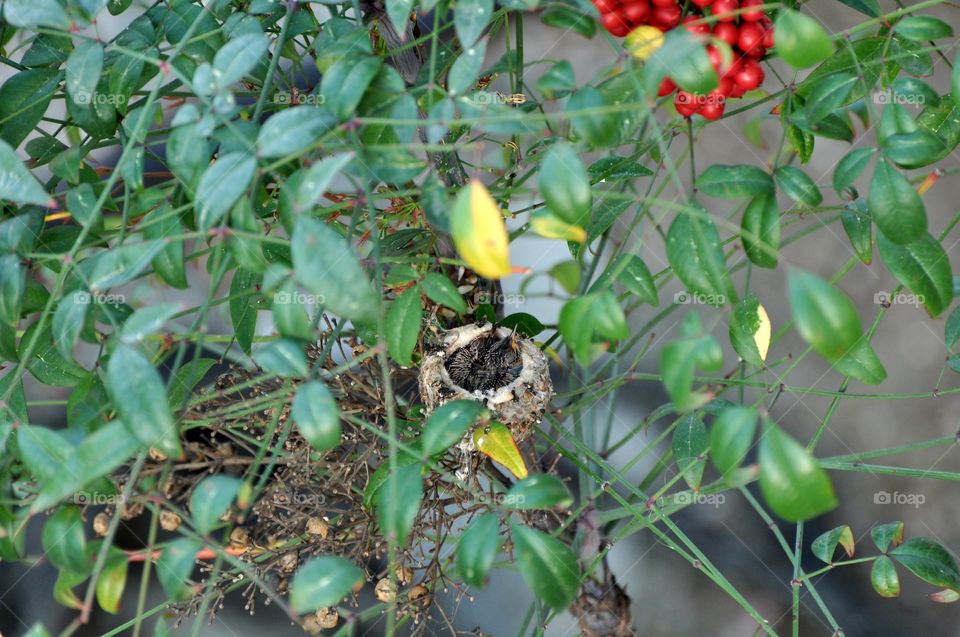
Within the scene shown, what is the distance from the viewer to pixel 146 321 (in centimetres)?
50

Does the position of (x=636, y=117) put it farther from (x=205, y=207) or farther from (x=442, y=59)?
(x=205, y=207)

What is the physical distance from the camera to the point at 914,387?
4.64ft

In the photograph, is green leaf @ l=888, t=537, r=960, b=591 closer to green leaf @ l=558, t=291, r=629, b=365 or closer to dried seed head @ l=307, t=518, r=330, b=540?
green leaf @ l=558, t=291, r=629, b=365

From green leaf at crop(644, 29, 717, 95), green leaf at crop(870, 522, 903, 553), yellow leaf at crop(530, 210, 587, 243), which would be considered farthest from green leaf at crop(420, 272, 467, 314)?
green leaf at crop(870, 522, 903, 553)

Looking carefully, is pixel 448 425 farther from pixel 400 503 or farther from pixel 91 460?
pixel 91 460

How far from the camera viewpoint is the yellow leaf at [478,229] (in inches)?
17.6

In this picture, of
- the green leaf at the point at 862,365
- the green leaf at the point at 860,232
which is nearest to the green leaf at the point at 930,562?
the green leaf at the point at 862,365

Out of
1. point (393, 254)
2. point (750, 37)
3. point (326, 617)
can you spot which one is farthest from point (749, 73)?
point (326, 617)

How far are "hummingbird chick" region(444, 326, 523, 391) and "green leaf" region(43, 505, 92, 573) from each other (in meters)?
0.40

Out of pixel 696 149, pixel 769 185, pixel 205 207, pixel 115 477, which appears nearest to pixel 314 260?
pixel 205 207

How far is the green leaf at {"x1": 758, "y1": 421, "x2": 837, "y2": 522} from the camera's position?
0.42 metres

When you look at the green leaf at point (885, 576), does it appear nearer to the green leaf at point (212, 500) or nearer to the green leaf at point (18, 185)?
the green leaf at point (212, 500)

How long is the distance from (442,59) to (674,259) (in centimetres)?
27

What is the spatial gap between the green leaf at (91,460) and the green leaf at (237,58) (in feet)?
0.73
